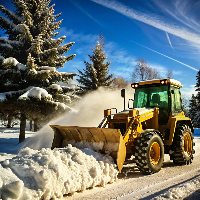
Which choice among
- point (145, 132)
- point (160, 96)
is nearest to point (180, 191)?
point (145, 132)

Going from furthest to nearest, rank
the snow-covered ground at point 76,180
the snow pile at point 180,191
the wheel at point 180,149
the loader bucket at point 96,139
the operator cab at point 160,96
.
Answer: the operator cab at point 160,96 < the wheel at point 180,149 < the loader bucket at point 96,139 < the snow pile at point 180,191 < the snow-covered ground at point 76,180

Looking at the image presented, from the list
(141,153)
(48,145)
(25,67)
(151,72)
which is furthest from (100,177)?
(151,72)

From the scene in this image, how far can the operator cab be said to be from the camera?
6727 mm

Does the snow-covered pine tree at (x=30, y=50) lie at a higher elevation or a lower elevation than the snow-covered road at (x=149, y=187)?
higher

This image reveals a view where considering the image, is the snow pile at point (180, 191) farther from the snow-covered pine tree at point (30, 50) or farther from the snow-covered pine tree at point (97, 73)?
the snow-covered pine tree at point (97, 73)

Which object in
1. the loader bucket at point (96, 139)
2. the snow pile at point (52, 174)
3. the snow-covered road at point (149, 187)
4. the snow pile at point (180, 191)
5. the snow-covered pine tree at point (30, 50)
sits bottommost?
the snow-covered road at point (149, 187)

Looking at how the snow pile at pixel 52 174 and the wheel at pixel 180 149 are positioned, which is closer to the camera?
the snow pile at pixel 52 174

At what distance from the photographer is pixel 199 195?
374 cm

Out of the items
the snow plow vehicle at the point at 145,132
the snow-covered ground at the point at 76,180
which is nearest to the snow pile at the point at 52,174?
the snow-covered ground at the point at 76,180

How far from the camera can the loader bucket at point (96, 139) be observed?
496cm

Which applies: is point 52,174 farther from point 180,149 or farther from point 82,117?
point 82,117

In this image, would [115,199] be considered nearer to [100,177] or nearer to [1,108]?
[100,177]

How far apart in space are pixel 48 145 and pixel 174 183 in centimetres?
707

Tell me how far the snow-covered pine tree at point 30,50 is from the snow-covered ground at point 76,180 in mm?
7484
